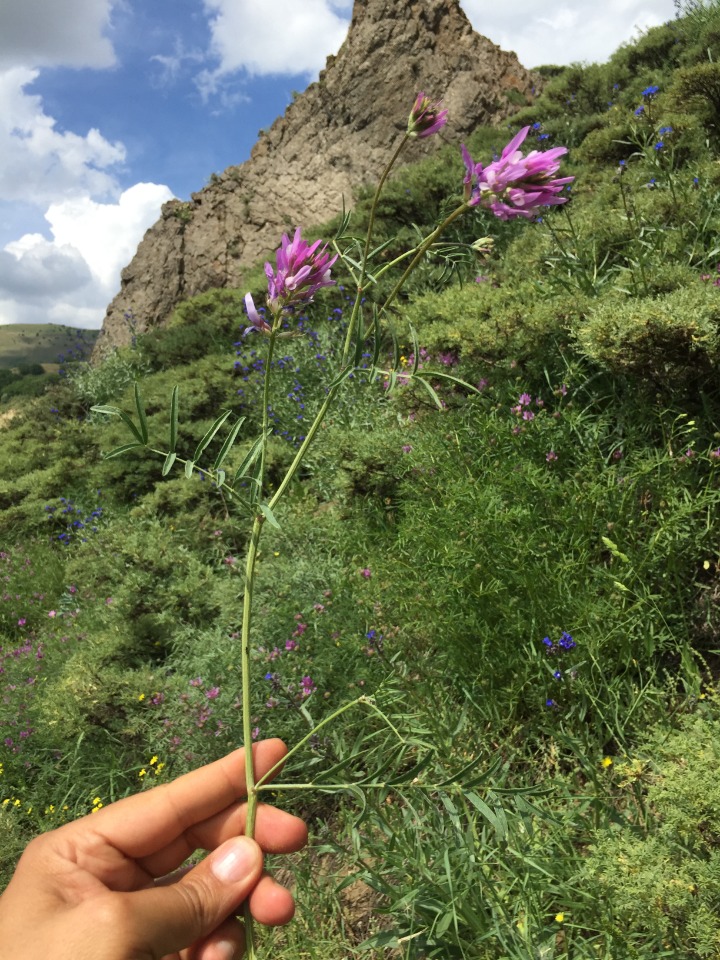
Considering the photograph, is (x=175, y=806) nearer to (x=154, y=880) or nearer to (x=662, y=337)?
(x=154, y=880)

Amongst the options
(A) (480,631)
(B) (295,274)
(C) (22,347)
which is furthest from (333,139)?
(C) (22,347)

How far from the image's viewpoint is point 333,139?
953 centimetres

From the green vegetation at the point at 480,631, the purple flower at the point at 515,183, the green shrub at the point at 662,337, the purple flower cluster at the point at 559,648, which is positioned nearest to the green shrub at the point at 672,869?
the green vegetation at the point at 480,631

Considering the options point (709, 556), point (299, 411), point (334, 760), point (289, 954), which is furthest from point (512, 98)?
point (289, 954)

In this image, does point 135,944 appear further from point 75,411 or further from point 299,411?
point 75,411

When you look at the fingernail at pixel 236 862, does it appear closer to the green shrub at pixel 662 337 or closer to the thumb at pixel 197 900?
the thumb at pixel 197 900

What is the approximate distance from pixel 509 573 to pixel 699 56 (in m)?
6.33

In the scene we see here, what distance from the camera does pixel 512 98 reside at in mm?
8742

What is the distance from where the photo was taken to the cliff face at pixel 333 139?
8859 millimetres

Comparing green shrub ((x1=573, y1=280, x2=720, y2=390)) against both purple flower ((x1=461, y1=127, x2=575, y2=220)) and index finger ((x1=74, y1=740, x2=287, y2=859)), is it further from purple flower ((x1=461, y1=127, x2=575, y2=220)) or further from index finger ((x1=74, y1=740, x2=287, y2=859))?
index finger ((x1=74, y1=740, x2=287, y2=859))

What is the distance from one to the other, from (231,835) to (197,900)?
13.3 inches

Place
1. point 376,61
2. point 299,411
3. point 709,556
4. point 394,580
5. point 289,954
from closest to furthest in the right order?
point 289,954 → point 709,556 → point 394,580 → point 299,411 → point 376,61

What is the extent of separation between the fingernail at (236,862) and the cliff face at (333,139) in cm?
856

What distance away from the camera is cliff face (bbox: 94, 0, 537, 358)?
8.86 meters
